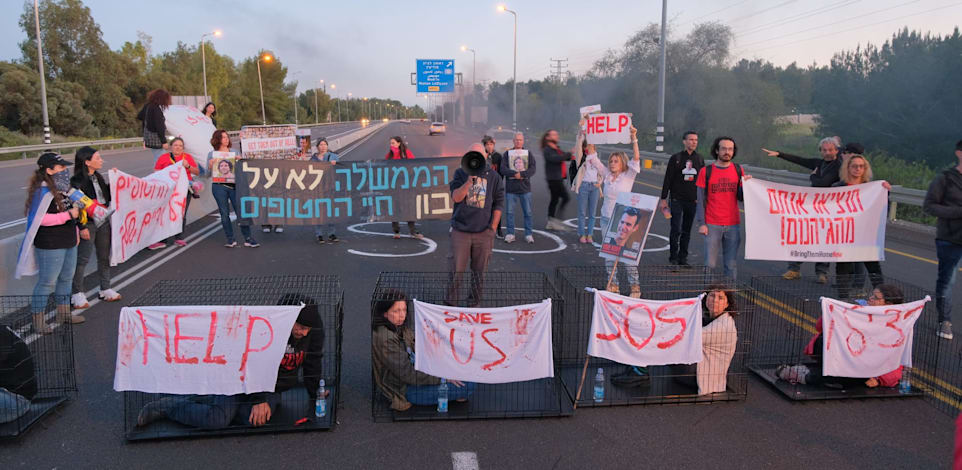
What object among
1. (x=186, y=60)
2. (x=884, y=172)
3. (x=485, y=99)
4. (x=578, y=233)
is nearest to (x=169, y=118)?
(x=578, y=233)

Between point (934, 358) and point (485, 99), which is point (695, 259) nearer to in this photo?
point (934, 358)

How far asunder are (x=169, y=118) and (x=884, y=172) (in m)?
22.7

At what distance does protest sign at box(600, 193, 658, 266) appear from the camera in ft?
22.4

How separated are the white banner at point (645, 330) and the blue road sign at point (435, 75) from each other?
48272mm

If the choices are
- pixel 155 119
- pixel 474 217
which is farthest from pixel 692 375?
pixel 155 119

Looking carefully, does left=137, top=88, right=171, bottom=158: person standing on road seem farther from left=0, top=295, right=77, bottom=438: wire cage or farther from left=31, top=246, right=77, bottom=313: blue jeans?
left=0, top=295, right=77, bottom=438: wire cage

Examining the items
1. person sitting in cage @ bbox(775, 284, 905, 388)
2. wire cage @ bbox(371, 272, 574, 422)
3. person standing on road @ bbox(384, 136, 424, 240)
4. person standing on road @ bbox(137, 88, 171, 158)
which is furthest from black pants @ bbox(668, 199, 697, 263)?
person standing on road @ bbox(137, 88, 171, 158)

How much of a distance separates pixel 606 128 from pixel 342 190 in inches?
187

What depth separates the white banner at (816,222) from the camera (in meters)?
7.60

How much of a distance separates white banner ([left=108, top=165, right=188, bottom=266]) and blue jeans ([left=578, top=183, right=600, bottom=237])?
654 centimetres

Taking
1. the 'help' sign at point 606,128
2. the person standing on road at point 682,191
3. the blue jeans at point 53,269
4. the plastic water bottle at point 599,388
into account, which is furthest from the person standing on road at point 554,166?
the blue jeans at point 53,269

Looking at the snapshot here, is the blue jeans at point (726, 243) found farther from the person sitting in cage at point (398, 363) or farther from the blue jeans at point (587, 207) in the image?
the person sitting in cage at point (398, 363)

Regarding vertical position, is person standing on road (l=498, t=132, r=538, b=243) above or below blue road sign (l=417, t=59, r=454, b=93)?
below

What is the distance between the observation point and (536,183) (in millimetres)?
24203
